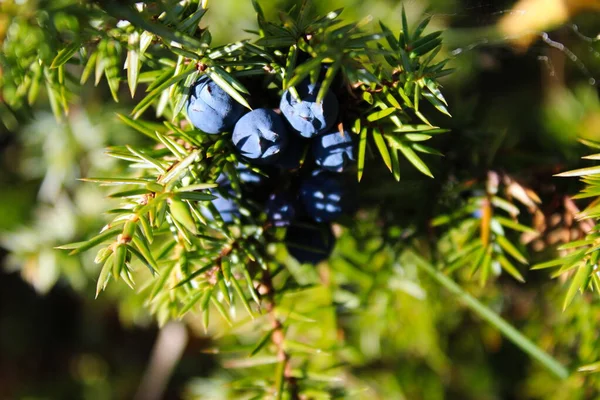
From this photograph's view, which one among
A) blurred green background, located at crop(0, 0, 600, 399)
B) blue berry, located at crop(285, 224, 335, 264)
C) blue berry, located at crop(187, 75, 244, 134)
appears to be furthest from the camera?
blurred green background, located at crop(0, 0, 600, 399)

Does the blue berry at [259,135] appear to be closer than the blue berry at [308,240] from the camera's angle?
Yes

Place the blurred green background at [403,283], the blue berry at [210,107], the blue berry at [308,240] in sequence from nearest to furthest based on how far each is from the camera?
the blue berry at [210,107]
the blue berry at [308,240]
the blurred green background at [403,283]

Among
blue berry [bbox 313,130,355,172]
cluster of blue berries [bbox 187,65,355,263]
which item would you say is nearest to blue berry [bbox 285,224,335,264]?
cluster of blue berries [bbox 187,65,355,263]

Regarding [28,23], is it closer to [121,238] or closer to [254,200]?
[121,238]

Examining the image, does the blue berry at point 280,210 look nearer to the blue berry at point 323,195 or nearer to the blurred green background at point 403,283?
the blue berry at point 323,195

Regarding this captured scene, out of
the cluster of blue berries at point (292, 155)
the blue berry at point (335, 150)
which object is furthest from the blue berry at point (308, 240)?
the blue berry at point (335, 150)

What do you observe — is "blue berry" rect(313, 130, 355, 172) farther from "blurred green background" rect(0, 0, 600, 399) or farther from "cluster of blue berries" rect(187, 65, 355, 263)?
"blurred green background" rect(0, 0, 600, 399)

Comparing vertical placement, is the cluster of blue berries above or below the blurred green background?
above
